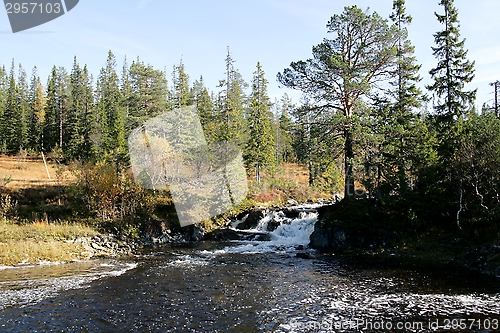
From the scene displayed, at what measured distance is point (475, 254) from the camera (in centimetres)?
1802

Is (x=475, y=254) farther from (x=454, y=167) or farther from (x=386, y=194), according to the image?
(x=386, y=194)

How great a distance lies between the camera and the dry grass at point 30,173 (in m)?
33.2

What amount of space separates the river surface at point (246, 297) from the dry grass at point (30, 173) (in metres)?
15.6

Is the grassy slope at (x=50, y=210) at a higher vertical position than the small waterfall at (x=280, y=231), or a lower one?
higher

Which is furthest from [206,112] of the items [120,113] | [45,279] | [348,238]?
[45,279]

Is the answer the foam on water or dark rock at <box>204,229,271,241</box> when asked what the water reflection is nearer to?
the foam on water

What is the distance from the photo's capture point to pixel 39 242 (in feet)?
73.0

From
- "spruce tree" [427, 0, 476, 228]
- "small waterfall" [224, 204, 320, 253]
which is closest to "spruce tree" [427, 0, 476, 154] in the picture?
"spruce tree" [427, 0, 476, 228]

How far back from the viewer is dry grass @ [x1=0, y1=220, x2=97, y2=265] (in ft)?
66.4

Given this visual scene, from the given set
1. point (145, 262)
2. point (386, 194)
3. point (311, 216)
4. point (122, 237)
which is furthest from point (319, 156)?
point (122, 237)

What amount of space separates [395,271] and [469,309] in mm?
A: 5769

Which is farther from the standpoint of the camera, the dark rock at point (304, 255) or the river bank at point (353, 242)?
the dark rock at point (304, 255)

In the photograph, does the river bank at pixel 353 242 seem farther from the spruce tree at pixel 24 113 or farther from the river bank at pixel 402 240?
the spruce tree at pixel 24 113

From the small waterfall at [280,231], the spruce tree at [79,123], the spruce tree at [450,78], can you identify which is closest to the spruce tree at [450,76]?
the spruce tree at [450,78]
